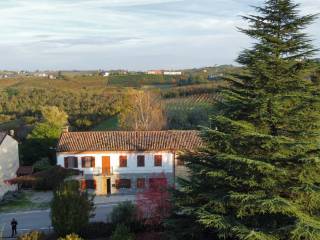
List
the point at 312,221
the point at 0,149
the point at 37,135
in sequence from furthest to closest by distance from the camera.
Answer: the point at 37,135 < the point at 0,149 < the point at 312,221

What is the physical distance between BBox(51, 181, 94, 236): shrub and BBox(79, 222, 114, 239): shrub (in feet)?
3.30

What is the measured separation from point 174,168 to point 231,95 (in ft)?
83.2

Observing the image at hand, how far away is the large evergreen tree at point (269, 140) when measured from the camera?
18.0 m

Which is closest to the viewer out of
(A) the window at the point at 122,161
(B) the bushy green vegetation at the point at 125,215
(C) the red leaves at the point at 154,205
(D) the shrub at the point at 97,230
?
(C) the red leaves at the point at 154,205

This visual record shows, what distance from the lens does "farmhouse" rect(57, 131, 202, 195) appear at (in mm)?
44031

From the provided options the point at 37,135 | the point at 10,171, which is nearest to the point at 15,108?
the point at 37,135

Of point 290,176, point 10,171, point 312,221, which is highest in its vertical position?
point 290,176

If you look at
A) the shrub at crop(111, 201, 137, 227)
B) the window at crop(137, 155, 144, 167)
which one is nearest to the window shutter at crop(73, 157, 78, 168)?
the window at crop(137, 155, 144, 167)

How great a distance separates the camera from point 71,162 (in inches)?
1752

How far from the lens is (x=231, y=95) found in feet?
63.9

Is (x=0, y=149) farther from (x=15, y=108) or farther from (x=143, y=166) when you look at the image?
(x=15, y=108)

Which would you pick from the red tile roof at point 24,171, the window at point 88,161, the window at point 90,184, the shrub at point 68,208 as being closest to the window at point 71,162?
the window at point 88,161

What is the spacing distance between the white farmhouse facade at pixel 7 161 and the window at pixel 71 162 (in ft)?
17.9

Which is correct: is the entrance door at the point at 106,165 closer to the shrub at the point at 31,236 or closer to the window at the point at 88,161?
the window at the point at 88,161
